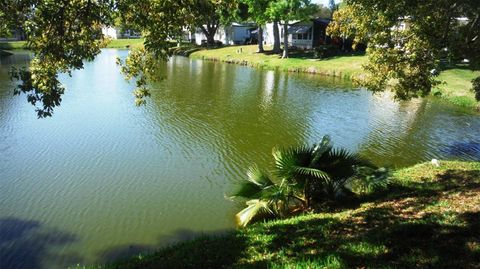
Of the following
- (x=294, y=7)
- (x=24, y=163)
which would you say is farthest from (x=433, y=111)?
(x=294, y=7)

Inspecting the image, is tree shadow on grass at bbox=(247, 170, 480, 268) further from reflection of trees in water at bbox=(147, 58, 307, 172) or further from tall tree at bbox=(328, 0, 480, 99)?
reflection of trees in water at bbox=(147, 58, 307, 172)

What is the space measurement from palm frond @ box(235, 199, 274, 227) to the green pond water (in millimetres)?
594

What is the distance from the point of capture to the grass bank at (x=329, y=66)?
30.2 m

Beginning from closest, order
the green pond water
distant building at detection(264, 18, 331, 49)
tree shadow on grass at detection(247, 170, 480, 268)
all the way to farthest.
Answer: tree shadow on grass at detection(247, 170, 480, 268), the green pond water, distant building at detection(264, 18, 331, 49)

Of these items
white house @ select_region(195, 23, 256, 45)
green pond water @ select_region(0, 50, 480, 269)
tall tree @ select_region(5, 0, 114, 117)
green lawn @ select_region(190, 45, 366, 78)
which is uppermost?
white house @ select_region(195, 23, 256, 45)

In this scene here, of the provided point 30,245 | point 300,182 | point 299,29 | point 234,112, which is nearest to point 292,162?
point 300,182

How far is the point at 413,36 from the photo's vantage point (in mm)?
14781

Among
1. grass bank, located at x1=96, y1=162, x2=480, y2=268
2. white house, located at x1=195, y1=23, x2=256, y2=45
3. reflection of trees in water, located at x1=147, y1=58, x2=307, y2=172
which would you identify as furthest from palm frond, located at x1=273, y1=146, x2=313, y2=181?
white house, located at x1=195, y1=23, x2=256, y2=45

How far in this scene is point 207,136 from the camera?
765 inches

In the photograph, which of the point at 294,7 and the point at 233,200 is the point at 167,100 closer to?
Answer: the point at 233,200

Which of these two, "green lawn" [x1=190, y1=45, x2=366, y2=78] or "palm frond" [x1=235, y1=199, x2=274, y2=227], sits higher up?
"green lawn" [x1=190, y1=45, x2=366, y2=78]

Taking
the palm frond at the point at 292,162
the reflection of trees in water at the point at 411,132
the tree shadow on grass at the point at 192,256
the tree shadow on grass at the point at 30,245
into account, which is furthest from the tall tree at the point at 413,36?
the tree shadow on grass at the point at 30,245

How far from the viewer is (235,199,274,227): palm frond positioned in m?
10.6

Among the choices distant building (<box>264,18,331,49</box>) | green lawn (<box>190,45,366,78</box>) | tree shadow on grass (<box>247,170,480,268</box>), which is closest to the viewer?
tree shadow on grass (<box>247,170,480,268</box>)
